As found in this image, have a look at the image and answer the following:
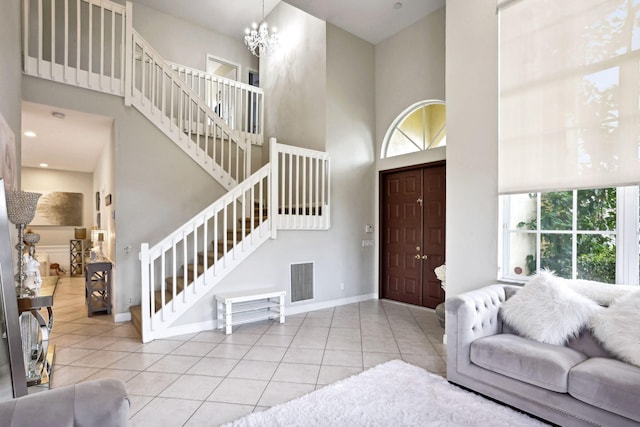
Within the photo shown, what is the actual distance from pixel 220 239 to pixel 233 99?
281cm

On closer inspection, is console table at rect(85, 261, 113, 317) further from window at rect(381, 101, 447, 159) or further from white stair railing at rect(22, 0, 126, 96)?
window at rect(381, 101, 447, 159)

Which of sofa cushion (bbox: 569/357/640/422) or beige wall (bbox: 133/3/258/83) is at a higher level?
beige wall (bbox: 133/3/258/83)

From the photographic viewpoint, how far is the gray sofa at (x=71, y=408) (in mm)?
1116

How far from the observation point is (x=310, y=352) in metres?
3.37

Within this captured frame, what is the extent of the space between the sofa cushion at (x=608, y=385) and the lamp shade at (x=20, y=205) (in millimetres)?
4032

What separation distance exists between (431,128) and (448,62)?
5.17 ft

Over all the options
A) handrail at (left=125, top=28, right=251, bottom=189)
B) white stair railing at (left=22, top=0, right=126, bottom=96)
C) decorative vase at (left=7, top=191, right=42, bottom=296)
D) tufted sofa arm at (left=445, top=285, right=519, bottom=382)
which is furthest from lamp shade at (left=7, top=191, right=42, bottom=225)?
tufted sofa arm at (left=445, top=285, right=519, bottom=382)

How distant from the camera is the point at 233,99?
6.28 metres

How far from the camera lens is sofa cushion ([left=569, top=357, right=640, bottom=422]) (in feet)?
5.82

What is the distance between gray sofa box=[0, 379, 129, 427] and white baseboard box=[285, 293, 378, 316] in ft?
11.7

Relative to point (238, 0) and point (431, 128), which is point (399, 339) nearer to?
point (431, 128)

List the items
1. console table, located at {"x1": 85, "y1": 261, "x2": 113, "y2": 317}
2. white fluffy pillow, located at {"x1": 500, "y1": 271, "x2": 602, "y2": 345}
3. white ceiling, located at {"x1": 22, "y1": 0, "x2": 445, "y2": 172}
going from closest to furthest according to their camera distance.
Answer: white fluffy pillow, located at {"x1": 500, "y1": 271, "x2": 602, "y2": 345} < white ceiling, located at {"x1": 22, "y1": 0, "x2": 445, "y2": 172} < console table, located at {"x1": 85, "y1": 261, "x2": 113, "y2": 317}

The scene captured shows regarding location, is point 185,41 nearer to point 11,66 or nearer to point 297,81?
point 297,81

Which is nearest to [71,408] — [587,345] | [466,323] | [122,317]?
[466,323]
